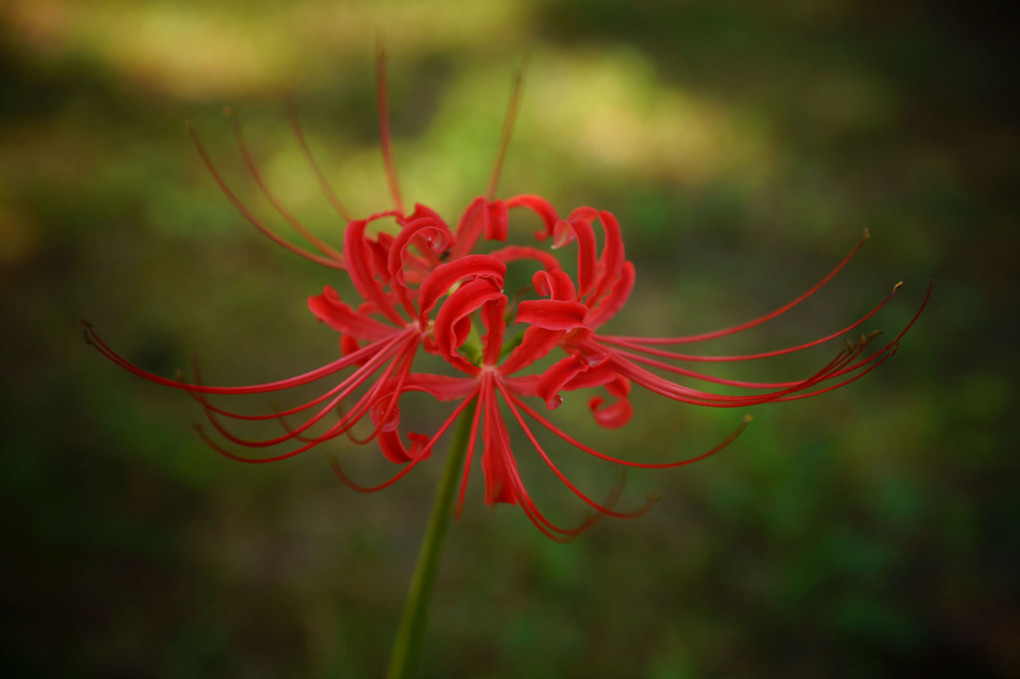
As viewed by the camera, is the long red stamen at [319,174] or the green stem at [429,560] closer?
the green stem at [429,560]

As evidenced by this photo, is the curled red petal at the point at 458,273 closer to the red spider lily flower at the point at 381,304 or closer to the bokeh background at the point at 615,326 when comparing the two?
the red spider lily flower at the point at 381,304

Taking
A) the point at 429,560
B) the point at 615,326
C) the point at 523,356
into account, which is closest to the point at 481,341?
the point at 523,356

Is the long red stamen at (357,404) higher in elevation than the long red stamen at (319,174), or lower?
lower

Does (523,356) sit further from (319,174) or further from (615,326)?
(615,326)

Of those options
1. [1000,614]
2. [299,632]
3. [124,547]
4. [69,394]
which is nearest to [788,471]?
[1000,614]

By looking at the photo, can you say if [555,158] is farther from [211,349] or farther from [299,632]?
[299,632]

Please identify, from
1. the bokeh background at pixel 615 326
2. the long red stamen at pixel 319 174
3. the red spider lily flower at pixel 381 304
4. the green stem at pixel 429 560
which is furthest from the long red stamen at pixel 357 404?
the bokeh background at pixel 615 326
